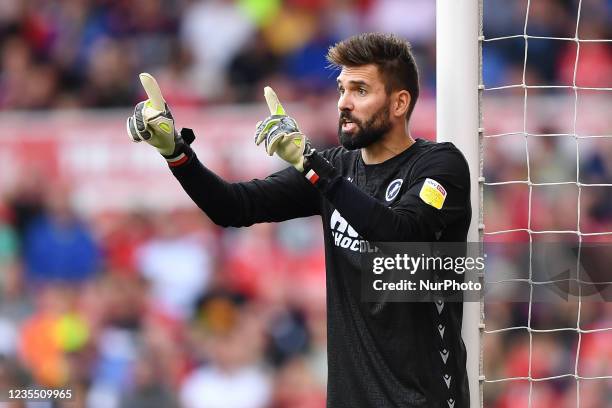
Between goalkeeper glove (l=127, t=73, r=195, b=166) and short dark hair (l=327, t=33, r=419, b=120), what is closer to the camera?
goalkeeper glove (l=127, t=73, r=195, b=166)

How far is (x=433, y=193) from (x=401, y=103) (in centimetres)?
38

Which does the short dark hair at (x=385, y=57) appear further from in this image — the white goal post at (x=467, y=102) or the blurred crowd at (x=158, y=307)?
the blurred crowd at (x=158, y=307)

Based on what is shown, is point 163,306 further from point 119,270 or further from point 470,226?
point 470,226

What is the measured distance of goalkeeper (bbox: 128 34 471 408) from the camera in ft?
11.7

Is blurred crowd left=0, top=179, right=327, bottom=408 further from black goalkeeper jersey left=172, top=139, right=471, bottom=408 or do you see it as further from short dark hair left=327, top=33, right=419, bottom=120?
short dark hair left=327, top=33, right=419, bottom=120

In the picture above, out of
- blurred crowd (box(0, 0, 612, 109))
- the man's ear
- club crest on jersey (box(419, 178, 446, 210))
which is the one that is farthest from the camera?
blurred crowd (box(0, 0, 612, 109))

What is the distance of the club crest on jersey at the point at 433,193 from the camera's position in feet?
11.8

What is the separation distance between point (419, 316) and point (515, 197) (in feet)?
12.1

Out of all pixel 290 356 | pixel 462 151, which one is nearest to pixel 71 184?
pixel 290 356

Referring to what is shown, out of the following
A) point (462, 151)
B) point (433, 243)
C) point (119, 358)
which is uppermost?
point (462, 151)

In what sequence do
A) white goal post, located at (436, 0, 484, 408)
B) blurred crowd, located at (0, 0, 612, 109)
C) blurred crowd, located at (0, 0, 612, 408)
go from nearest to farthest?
white goal post, located at (436, 0, 484, 408) → blurred crowd, located at (0, 0, 612, 408) → blurred crowd, located at (0, 0, 612, 109)

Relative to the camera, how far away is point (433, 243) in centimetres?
372

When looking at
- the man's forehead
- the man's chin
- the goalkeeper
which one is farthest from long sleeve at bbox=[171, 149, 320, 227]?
the man's forehead

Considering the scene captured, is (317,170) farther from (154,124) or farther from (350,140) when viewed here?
(154,124)
